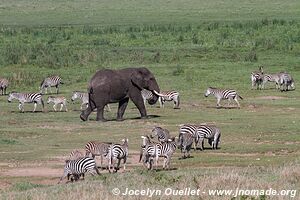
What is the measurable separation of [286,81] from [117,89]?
8.51m

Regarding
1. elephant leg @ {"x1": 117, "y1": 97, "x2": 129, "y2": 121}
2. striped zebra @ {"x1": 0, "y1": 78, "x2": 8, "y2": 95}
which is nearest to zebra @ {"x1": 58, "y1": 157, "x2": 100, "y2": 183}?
elephant leg @ {"x1": 117, "y1": 97, "x2": 129, "y2": 121}

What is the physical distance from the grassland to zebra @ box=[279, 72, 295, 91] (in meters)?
0.52

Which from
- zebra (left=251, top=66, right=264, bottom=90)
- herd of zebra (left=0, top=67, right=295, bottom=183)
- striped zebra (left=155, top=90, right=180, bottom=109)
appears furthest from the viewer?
zebra (left=251, top=66, right=264, bottom=90)

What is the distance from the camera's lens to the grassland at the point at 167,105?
1722cm

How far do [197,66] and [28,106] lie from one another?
1066 centimetres

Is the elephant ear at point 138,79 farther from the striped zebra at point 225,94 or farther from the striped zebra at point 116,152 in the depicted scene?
the striped zebra at point 116,152

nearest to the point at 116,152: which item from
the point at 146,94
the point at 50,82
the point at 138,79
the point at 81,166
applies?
the point at 81,166

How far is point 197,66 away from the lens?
1661 inches

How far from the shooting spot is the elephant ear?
100ft

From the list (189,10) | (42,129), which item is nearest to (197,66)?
(42,129)

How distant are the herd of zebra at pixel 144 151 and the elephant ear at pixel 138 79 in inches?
275

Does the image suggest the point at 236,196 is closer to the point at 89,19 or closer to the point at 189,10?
the point at 89,19

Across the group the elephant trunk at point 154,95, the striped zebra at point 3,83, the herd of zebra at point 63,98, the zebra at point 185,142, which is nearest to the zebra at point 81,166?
the zebra at point 185,142

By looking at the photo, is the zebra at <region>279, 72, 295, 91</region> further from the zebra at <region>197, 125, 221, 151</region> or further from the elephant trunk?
the zebra at <region>197, 125, 221, 151</region>
